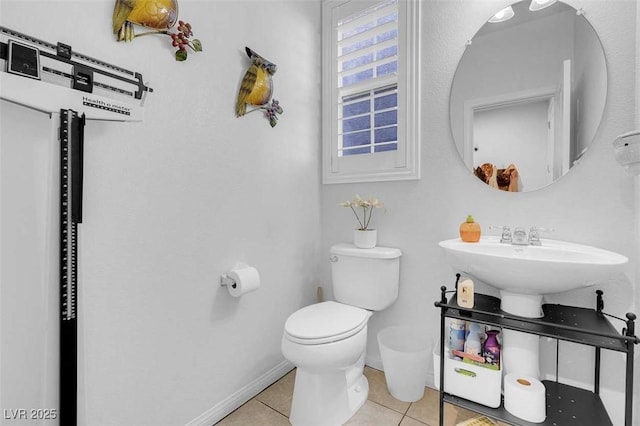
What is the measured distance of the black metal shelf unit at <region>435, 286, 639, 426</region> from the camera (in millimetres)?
1042

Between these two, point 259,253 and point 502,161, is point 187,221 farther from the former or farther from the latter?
point 502,161

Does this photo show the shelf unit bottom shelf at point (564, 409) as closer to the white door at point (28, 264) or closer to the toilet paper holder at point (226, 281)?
the toilet paper holder at point (226, 281)

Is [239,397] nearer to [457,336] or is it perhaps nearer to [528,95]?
[457,336]

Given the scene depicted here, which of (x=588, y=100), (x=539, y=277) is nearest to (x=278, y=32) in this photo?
(x=588, y=100)

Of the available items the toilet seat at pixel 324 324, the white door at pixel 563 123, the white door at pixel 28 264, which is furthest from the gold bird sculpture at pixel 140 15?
→ the white door at pixel 563 123

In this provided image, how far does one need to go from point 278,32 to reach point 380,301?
1654mm

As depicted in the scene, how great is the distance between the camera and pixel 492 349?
129 centimetres

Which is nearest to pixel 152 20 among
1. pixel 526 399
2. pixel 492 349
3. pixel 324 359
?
pixel 324 359

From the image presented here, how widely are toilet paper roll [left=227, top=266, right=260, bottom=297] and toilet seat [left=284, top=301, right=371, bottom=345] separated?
246 mm

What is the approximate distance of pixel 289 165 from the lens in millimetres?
1875

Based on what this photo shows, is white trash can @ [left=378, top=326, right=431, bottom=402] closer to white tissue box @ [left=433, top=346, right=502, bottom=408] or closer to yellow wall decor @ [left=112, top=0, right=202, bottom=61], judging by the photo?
white tissue box @ [left=433, top=346, right=502, bottom=408]

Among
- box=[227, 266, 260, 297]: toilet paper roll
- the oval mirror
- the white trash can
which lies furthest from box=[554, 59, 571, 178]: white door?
box=[227, 266, 260, 297]: toilet paper roll

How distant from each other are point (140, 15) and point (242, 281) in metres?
Answer: 1.14

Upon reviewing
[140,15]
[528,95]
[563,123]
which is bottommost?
[563,123]
